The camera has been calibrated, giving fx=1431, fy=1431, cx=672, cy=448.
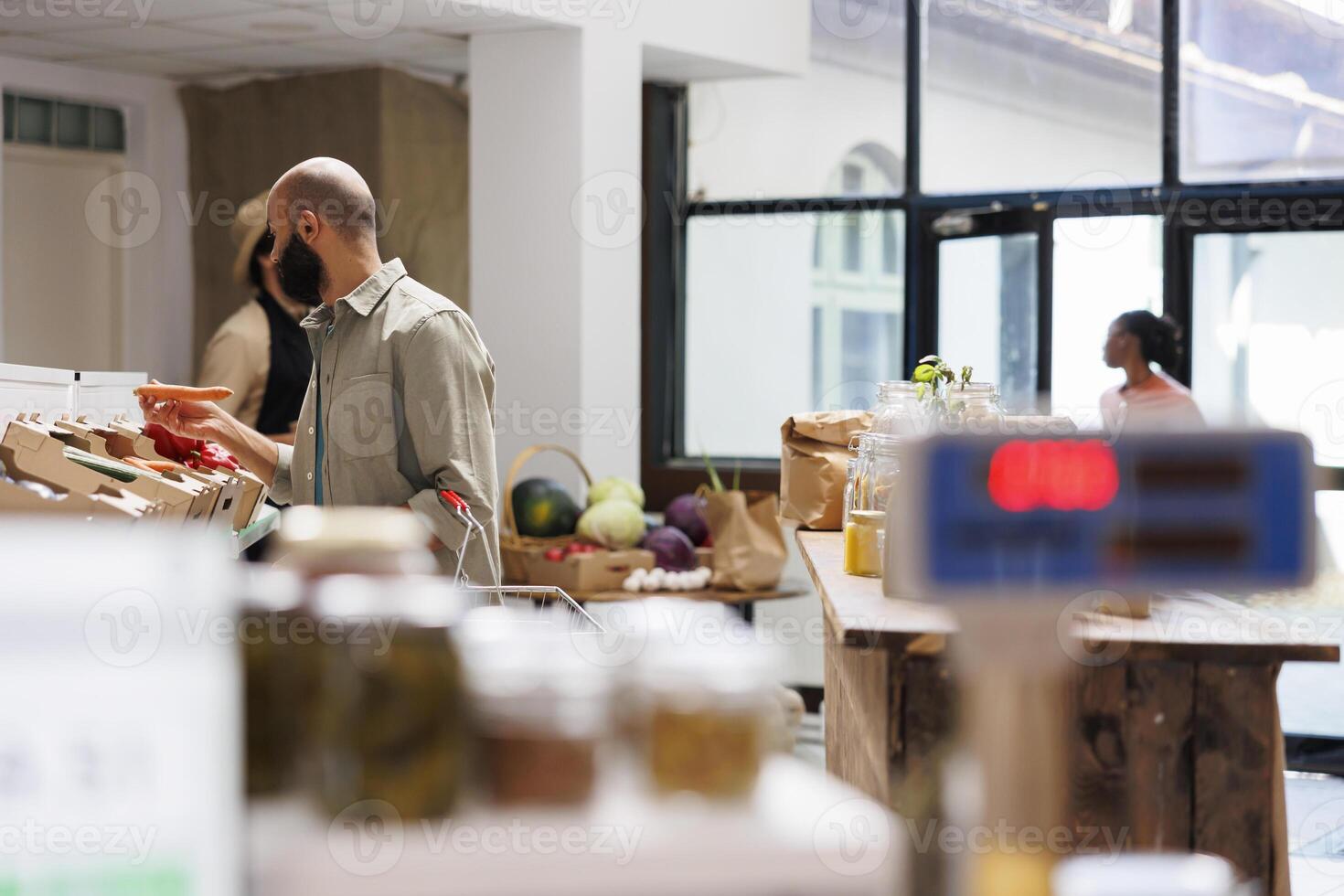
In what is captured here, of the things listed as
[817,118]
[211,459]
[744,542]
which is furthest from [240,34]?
[211,459]

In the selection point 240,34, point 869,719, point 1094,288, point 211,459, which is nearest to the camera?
point 869,719

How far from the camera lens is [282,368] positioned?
4395 mm

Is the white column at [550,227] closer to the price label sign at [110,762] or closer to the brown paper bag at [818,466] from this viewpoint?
the brown paper bag at [818,466]

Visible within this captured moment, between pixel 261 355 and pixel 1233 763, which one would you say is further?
pixel 261 355

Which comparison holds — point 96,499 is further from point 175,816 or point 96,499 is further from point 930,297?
point 930,297

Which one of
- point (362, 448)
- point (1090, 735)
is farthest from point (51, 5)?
point (1090, 735)

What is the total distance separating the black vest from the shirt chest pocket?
1957mm

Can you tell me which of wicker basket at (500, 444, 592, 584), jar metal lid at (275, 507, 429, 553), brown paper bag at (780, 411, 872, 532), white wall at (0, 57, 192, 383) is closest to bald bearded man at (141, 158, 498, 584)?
brown paper bag at (780, 411, 872, 532)

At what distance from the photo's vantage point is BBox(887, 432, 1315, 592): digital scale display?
0.74 m

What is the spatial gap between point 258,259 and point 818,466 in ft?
7.22

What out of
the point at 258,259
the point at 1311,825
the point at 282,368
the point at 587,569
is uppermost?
the point at 258,259

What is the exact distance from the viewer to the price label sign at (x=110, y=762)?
0.76 m

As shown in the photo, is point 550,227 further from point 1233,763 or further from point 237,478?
point 1233,763

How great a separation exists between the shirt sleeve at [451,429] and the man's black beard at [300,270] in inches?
9.8
